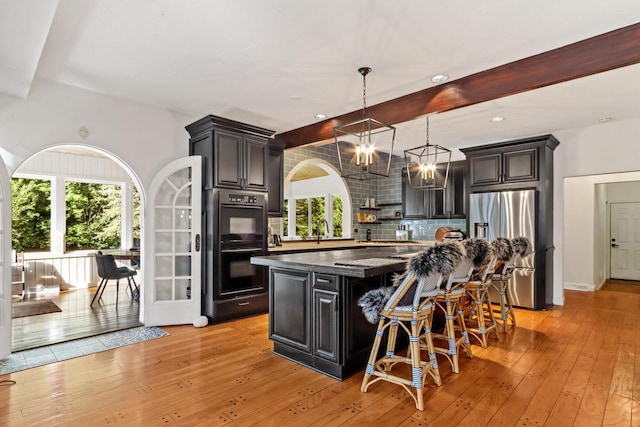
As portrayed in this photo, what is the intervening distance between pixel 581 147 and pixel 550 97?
181 cm

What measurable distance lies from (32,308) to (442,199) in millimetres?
6824

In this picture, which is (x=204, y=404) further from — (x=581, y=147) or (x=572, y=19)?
(x=581, y=147)

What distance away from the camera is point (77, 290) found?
21.3 feet

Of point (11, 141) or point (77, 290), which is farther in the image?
point (77, 290)

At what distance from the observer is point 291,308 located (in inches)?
123

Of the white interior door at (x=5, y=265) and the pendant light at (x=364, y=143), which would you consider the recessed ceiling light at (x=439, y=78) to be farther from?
the white interior door at (x=5, y=265)

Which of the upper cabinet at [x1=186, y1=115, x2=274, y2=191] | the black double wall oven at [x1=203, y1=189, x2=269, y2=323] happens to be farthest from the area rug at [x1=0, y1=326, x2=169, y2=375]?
the upper cabinet at [x1=186, y1=115, x2=274, y2=191]

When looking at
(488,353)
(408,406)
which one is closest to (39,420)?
(408,406)

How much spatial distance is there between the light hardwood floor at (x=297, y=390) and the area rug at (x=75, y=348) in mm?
151

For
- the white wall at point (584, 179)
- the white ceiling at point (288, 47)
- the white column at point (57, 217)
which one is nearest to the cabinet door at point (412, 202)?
the white wall at point (584, 179)

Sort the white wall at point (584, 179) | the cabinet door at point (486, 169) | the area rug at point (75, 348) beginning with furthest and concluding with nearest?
the cabinet door at point (486, 169), the white wall at point (584, 179), the area rug at point (75, 348)

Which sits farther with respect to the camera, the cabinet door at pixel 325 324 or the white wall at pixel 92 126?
the white wall at pixel 92 126

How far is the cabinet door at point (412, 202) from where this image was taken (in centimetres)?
700

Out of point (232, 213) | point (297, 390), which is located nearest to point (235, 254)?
point (232, 213)
